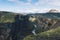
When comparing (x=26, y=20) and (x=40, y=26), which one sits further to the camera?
(x=26, y=20)

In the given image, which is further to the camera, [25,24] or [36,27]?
[25,24]

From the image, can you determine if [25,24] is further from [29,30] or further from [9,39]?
[9,39]

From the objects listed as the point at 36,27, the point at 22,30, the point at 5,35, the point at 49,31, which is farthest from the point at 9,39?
the point at 49,31

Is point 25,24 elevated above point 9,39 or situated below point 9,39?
above

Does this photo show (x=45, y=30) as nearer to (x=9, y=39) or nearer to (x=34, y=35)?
(x=34, y=35)

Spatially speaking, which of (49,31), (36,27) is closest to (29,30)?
(36,27)

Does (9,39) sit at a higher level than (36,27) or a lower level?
lower

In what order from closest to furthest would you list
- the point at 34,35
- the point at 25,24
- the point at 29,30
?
the point at 34,35 → the point at 29,30 → the point at 25,24

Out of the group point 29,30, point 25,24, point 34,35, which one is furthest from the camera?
point 25,24
